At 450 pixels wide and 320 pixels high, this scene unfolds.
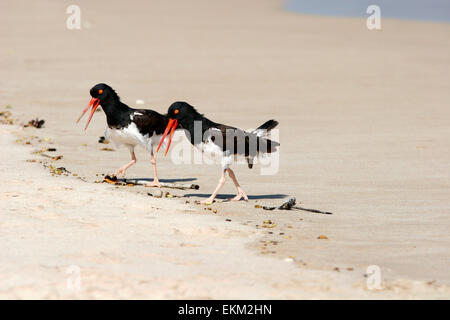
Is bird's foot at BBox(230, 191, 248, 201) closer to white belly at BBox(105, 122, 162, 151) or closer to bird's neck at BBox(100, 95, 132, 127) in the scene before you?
white belly at BBox(105, 122, 162, 151)

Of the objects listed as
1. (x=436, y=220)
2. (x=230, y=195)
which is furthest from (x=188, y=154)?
(x=436, y=220)

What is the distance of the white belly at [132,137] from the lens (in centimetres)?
1080

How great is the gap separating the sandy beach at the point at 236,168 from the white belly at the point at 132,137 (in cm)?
74

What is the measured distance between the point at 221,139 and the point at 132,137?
70.2 inches

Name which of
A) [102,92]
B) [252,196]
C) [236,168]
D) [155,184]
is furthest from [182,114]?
[236,168]

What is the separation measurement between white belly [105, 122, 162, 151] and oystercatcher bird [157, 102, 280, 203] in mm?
921

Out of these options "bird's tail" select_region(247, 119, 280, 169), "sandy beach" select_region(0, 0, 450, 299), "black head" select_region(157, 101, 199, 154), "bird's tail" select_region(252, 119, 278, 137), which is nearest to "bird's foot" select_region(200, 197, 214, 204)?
"sandy beach" select_region(0, 0, 450, 299)

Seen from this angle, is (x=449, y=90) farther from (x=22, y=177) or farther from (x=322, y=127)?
(x=22, y=177)

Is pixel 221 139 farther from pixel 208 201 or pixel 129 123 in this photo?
pixel 129 123

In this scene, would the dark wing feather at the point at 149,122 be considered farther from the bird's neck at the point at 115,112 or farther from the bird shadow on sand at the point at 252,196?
the bird shadow on sand at the point at 252,196

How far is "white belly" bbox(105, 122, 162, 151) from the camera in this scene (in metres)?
10.8

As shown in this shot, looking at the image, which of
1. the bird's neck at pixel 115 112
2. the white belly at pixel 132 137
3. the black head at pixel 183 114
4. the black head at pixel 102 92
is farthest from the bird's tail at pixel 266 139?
the black head at pixel 102 92

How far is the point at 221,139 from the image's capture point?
31.4 ft
